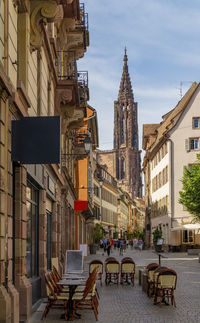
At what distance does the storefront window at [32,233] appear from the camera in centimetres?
1326

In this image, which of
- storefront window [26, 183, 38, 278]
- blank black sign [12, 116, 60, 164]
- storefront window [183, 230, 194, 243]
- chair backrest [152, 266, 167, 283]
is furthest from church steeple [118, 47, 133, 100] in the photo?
blank black sign [12, 116, 60, 164]

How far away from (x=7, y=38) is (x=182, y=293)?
10.6 meters

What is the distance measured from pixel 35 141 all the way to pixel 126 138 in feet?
497

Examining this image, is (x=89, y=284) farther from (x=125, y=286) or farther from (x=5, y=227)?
(x=125, y=286)

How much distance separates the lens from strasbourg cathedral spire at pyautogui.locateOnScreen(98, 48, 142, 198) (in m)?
160

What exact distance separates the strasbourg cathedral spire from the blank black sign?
A: 149m

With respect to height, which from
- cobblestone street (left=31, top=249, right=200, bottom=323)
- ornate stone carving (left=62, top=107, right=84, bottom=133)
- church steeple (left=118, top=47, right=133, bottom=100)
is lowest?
cobblestone street (left=31, top=249, right=200, bottom=323)

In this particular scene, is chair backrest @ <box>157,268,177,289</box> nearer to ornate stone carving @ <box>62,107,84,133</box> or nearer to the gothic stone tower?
ornate stone carving @ <box>62,107,84,133</box>

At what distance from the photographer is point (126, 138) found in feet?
528

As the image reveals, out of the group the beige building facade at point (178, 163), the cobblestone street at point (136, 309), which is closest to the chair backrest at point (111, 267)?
the cobblestone street at point (136, 309)

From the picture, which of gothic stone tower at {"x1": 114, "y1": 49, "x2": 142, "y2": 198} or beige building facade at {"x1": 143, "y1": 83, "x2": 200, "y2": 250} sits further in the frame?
gothic stone tower at {"x1": 114, "y1": 49, "x2": 142, "y2": 198}

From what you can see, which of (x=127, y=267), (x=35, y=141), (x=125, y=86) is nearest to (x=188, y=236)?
(x=127, y=267)

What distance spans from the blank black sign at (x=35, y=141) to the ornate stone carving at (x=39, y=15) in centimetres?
269

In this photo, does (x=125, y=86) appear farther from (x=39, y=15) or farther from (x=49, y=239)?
(x=39, y=15)
